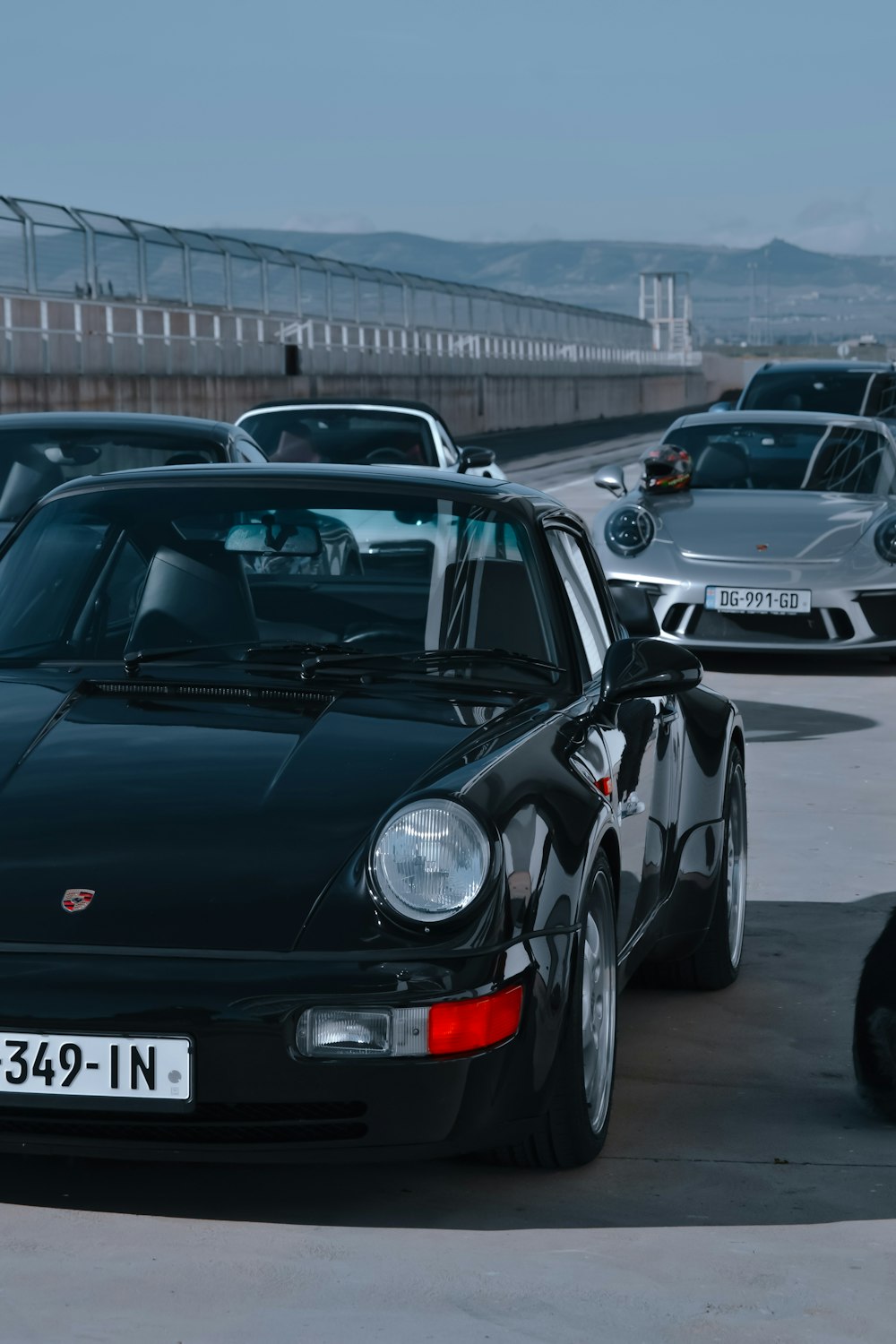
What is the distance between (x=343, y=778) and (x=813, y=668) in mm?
8809

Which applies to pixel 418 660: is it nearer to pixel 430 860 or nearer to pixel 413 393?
pixel 430 860

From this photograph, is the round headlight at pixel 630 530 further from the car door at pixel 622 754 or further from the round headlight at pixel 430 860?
the round headlight at pixel 430 860

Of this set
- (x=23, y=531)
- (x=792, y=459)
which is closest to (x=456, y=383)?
(x=792, y=459)

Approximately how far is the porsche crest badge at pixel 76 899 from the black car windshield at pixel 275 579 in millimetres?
1000

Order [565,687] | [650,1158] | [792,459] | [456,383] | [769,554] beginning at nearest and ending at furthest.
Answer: [650,1158] → [565,687] → [769,554] → [792,459] → [456,383]

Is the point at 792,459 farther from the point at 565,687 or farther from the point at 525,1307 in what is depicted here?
the point at 525,1307

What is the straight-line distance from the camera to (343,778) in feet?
12.2

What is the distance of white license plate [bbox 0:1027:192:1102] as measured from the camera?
3.36 meters

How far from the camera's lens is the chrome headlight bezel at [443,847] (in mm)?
3447

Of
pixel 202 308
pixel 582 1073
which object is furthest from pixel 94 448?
pixel 202 308

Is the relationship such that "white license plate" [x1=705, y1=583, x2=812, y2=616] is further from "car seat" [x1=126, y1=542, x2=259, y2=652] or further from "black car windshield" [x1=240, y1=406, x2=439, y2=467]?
"car seat" [x1=126, y1=542, x2=259, y2=652]

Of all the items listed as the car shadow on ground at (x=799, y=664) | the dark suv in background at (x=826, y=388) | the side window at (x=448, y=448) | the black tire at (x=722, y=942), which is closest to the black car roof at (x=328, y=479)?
the black tire at (x=722, y=942)

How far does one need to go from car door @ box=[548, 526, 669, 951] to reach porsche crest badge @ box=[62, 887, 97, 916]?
97 centimetres

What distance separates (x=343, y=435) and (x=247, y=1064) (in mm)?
12523
